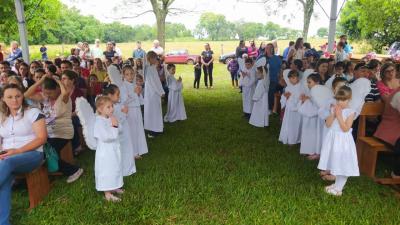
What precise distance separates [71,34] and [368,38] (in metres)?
46.7

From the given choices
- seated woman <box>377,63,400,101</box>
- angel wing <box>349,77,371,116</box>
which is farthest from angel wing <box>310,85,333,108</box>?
seated woman <box>377,63,400,101</box>

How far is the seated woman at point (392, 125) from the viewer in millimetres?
5160

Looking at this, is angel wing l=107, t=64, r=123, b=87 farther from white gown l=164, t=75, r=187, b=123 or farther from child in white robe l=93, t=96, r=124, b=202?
white gown l=164, t=75, r=187, b=123

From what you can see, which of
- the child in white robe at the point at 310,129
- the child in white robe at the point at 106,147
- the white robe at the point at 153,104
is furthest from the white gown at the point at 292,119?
the child in white robe at the point at 106,147

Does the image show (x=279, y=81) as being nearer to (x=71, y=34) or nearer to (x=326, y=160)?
(x=326, y=160)

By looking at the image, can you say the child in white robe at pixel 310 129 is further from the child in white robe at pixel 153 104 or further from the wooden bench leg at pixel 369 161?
the child in white robe at pixel 153 104

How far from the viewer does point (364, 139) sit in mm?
5730

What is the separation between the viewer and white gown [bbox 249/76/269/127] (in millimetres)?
8859

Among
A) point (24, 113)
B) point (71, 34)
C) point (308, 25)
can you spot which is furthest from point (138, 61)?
point (71, 34)

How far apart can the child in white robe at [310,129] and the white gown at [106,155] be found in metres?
3.38

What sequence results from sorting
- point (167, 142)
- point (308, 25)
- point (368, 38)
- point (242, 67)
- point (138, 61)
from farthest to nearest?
1. point (368, 38)
2. point (308, 25)
3. point (138, 61)
4. point (242, 67)
5. point (167, 142)

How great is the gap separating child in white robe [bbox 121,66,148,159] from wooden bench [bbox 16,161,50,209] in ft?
5.82

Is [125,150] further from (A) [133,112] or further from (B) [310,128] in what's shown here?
(B) [310,128]

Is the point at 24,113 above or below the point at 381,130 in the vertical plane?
above
